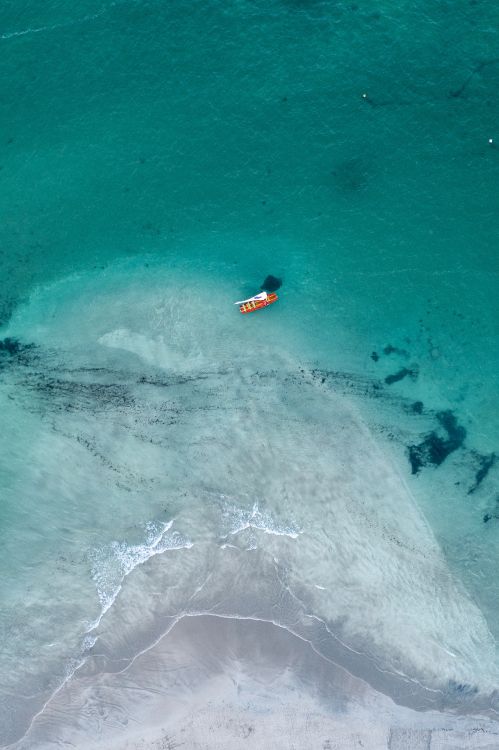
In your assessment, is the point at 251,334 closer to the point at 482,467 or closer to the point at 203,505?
the point at 203,505

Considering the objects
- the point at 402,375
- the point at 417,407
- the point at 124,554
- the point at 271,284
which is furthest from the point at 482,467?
the point at 124,554

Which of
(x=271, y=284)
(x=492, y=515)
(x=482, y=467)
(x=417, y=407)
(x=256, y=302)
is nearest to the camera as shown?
(x=492, y=515)

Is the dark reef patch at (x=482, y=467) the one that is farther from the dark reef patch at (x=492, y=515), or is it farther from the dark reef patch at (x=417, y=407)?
the dark reef patch at (x=417, y=407)

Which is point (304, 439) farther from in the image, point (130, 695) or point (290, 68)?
point (290, 68)

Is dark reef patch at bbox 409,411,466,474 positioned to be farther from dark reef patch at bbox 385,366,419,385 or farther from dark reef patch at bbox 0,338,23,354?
dark reef patch at bbox 0,338,23,354

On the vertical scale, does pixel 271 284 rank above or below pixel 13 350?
below
